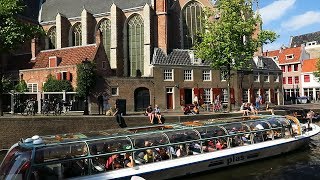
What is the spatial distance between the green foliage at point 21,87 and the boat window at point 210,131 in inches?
1059

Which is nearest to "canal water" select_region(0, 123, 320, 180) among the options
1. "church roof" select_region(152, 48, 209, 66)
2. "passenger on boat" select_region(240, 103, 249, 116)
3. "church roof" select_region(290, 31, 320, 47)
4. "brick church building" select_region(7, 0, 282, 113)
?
"passenger on boat" select_region(240, 103, 249, 116)

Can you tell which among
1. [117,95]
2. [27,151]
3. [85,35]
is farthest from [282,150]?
[85,35]

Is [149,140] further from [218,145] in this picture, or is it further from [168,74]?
[168,74]

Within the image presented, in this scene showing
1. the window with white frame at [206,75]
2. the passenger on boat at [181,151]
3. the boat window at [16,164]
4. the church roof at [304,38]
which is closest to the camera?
the boat window at [16,164]

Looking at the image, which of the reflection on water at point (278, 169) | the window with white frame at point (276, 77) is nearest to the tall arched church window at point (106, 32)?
the window with white frame at point (276, 77)

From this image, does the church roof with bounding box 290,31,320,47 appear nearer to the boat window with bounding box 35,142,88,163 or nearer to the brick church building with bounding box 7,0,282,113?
the brick church building with bounding box 7,0,282,113

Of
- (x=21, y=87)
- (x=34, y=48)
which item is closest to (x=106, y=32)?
(x=34, y=48)

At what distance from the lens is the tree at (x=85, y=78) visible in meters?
36.8

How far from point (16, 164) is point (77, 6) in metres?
43.5

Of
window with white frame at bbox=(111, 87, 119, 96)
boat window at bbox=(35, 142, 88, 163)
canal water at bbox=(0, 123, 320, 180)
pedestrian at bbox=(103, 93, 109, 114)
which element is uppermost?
window with white frame at bbox=(111, 87, 119, 96)

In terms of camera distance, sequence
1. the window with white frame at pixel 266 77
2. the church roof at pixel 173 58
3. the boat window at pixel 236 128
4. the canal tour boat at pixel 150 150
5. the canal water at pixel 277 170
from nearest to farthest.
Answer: the canal tour boat at pixel 150 150, the canal water at pixel 277 170, the boat window at pixel 236 128, the church roof at pixel 173 58, the window with white frame at pixel 266 77

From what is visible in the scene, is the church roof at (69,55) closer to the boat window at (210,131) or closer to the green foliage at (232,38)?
the green foliage at (232,38)

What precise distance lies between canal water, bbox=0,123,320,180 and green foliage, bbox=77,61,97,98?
21377 mm

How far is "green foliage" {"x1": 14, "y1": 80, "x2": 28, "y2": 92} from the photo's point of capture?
39500mm
